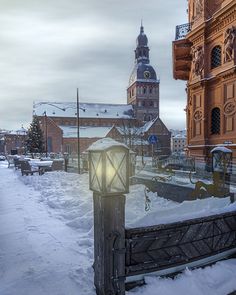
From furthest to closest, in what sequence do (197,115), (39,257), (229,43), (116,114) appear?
1. (116,114)
2. (197,115)
3. (229,43)
4. (39,257)

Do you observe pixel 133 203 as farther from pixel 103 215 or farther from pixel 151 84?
pixel 151 84

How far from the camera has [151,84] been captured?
8375cm

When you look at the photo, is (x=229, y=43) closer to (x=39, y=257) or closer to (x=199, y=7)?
(x=199, y=7)

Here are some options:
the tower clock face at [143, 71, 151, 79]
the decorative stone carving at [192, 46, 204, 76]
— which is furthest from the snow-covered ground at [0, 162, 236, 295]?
the tower clock face at [143, 71, 151, 79]

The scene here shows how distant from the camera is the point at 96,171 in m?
4.04

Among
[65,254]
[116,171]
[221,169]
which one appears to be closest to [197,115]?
[221,169]

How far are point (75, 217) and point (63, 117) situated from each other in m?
71.7

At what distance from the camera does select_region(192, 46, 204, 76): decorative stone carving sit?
1920 cm

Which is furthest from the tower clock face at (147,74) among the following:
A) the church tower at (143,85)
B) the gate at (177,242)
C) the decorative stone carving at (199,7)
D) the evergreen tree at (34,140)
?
the gate at (177,242)

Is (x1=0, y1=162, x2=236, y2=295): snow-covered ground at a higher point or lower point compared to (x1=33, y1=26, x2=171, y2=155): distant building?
lower

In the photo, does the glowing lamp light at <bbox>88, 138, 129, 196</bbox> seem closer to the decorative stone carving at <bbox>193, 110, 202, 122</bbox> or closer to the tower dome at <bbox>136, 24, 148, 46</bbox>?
the decorative stone carving at <bbox>193, 110, 202, 122</bbox>

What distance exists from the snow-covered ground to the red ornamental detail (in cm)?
1042

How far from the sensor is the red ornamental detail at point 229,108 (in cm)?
1691

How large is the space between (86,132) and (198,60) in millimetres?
55810
